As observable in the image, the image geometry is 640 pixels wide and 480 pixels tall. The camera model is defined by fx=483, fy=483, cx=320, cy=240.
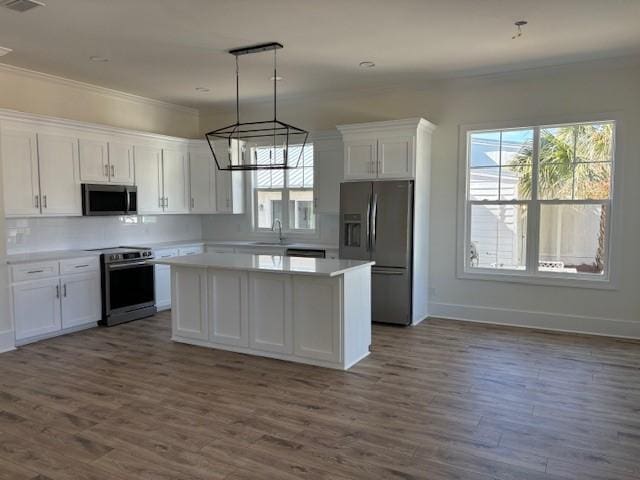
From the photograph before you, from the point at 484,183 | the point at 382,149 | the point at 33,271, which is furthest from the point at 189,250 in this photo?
the point at 484,183

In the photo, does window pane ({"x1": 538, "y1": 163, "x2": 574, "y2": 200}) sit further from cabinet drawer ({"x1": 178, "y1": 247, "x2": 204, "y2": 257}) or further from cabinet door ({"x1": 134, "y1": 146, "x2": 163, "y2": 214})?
cabinet door ({"x1": 134, "y1": 146, "x2": 163, "y2": 214})

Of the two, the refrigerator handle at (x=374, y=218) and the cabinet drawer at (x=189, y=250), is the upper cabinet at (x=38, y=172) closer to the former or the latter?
the cabinet drawer at (x=189, y=250)

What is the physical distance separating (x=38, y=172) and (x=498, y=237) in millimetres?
5238

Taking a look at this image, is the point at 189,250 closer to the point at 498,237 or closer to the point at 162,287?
the point at 162,287

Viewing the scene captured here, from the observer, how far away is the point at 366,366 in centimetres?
427

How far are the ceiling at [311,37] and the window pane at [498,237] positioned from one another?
5.34 feet

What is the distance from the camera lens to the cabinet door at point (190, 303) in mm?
4812

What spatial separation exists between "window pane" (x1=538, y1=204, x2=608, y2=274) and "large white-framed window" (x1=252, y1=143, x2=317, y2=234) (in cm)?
293

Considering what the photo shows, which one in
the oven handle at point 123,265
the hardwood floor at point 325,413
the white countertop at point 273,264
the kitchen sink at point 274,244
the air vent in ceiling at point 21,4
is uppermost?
the air vent in ceiling at point 21,4

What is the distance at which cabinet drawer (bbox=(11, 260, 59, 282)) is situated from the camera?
4801 millimetres

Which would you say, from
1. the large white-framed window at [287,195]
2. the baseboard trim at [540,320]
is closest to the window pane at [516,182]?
the baseboard trim at [540,320]

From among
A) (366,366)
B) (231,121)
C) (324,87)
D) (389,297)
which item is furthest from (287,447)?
(231,121)

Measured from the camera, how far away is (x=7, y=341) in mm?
4727

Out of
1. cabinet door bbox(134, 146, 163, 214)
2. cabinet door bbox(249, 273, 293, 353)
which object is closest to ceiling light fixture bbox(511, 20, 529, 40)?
cabinet door bbox(249, 273, 293, 353)
